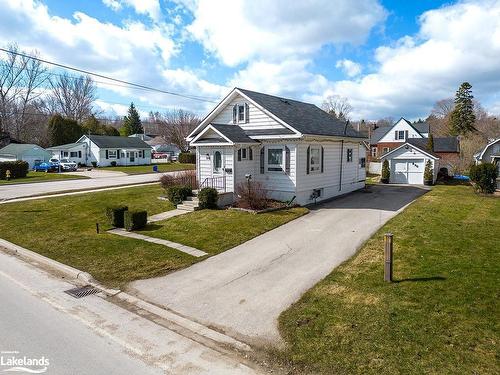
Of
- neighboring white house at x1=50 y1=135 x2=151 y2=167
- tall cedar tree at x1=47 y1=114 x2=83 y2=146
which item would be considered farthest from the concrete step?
tall cedar tree at x1=47 y1=114 x2=83 y2=146

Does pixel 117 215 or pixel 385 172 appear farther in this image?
pixel 385 172

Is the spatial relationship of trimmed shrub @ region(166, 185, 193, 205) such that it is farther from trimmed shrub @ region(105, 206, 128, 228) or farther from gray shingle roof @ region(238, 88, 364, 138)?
gray shingle roof @ region(238, 88, 364, 138)

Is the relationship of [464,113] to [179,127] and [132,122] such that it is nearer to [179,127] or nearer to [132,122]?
[179,127]

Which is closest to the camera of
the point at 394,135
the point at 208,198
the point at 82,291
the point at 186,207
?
the point at 82,291

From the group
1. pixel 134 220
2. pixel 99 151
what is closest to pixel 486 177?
pixel 134 220

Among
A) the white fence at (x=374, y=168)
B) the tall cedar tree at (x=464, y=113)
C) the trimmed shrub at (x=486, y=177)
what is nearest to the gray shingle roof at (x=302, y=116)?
the trimmed shrub at (x=486, y=177)
